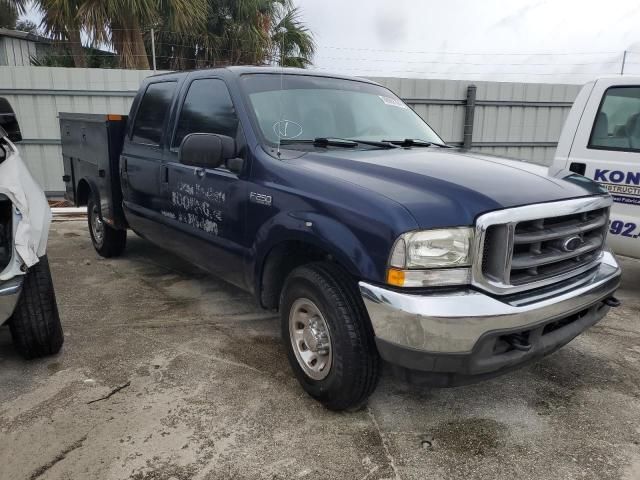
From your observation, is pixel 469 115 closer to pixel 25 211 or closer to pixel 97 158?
pixel 97 158

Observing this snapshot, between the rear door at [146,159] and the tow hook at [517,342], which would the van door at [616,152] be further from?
the rear door at [146,159]

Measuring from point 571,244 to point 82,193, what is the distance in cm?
539

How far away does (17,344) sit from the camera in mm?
3309

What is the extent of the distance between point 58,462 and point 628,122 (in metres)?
4.73

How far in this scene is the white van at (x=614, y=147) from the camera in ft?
14.5

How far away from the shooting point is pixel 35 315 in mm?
3234

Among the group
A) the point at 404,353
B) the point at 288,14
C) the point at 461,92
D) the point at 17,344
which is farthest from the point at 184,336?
the point at 288,14

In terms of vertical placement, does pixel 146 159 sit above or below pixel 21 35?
below

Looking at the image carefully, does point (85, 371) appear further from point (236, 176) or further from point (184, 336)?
point (236, 176)

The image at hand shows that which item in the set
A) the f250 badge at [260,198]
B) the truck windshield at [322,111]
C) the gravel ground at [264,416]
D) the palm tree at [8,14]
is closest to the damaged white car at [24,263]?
the gravel ground at [264,416]

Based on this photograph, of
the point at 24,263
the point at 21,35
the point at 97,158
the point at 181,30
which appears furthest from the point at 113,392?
the point at 21,35

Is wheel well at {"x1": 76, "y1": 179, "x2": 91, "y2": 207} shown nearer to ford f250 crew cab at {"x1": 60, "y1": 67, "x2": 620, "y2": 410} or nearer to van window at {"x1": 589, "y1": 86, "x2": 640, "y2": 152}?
ford f250 crew cab at {"x1": 60, "y1": 67, "x2": 620, "y2": 410}

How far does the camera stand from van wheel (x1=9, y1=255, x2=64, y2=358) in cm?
321

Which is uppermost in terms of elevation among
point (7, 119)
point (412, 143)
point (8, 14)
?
point (8, 14)
